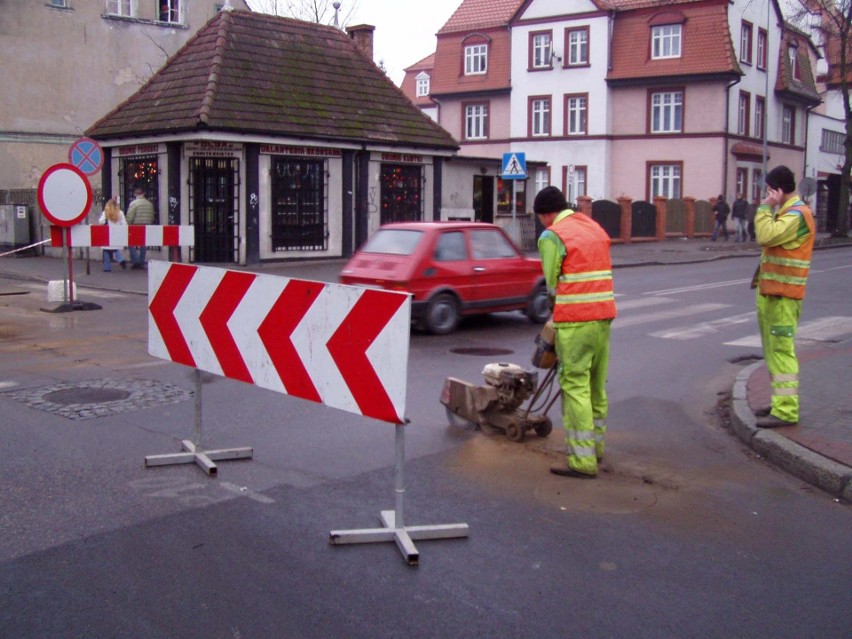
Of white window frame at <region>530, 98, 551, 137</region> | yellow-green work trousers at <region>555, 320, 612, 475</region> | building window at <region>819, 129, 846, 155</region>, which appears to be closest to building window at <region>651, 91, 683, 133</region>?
white window frame at <region>530, 98, 551, 137</region>

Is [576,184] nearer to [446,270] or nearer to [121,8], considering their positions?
[121,8]

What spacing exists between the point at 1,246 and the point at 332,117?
10911mm

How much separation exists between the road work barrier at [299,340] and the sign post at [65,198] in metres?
8.45

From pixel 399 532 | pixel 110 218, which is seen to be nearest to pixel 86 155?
pixel 110 218

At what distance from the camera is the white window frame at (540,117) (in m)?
48.5

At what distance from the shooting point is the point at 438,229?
13273 mm

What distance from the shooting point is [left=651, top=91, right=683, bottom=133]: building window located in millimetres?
44875

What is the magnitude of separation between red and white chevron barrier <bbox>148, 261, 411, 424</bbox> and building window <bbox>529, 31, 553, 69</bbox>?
43.7m

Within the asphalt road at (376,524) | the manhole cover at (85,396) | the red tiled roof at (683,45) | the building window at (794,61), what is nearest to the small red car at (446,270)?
the asphalt road at (376,524)

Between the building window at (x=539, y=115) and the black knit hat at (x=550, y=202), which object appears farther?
the building window at (x=539, y=115)

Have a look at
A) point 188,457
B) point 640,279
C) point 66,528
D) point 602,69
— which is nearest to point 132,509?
point 66,528

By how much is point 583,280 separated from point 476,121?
46.5 meters

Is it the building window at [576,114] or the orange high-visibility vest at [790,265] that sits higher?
the building window at [576,114]

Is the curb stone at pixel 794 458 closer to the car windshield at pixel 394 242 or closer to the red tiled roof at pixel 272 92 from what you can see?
the car windshield at pixel 394 242
